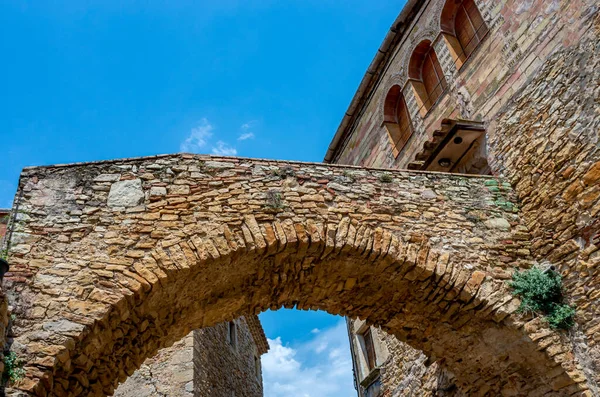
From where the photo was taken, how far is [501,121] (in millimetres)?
6594

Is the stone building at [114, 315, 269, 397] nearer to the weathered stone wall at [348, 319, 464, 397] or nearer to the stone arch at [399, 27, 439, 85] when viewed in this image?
the weathered stone wall at [348, 319, 464, 397]

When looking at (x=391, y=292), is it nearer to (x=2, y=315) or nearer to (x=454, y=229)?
(x=454, y=229)

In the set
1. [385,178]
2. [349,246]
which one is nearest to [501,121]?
[385,178]

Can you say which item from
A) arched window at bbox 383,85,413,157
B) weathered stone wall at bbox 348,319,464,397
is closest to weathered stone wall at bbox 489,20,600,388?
weathered stone wall at bbox 348,319,464,397

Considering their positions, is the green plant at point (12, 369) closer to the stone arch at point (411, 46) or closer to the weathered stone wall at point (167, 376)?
the weathered stone wall at point (167, 376)

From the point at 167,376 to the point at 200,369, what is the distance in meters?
0.64

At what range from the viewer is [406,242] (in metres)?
5.21

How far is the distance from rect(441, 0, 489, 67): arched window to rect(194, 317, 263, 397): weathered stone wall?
6.77 metres

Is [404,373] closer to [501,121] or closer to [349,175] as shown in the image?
[349,175]

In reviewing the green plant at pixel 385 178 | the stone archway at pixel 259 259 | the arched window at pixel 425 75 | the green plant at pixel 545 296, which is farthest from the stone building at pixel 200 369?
the arched window at pixel 425 75

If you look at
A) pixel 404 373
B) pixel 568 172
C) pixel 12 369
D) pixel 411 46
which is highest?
pixel 411 46

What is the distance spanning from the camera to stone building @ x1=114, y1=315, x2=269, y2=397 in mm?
8797

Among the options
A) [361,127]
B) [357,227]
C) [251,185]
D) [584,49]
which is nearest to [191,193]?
[251,185]

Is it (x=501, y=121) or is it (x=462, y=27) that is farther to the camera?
(x=462, y=27)
